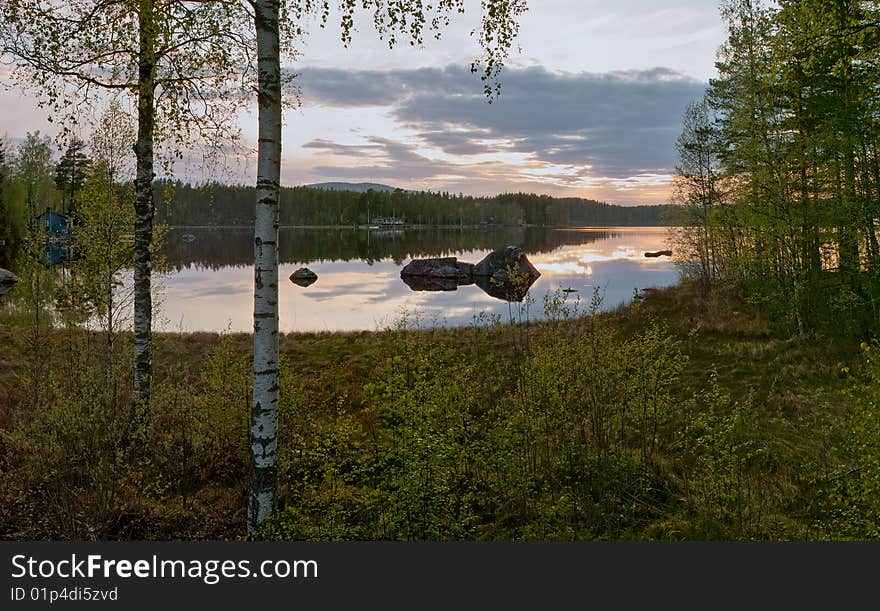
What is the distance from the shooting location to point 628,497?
23.9 feet

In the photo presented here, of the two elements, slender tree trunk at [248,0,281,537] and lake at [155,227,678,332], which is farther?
lake at [155,227,678,332]

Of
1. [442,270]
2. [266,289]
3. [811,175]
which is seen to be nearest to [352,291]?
[442,270]

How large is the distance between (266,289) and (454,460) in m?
2.82

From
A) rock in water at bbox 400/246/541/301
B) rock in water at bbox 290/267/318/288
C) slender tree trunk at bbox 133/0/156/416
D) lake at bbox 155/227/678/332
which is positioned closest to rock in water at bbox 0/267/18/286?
lake at bbox 155/227/678/332

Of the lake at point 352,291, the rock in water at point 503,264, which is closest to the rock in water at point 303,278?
the lake at point 352,291

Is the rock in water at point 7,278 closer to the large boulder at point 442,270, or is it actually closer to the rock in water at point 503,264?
the large boulder at point 442,270

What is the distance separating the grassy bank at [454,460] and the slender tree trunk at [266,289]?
36 centimetres

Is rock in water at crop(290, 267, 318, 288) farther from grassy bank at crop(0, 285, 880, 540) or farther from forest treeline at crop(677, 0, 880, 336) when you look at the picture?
grassy bank at crop(0, 285, 880, 540)

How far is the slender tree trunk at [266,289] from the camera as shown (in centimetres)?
578

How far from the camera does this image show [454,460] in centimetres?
641

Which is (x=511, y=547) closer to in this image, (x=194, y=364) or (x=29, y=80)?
(x=29, y=80)

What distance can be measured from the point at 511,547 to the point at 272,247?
371 cm

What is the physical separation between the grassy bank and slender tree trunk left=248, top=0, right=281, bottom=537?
36 centimetres

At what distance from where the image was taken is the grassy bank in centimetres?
566
